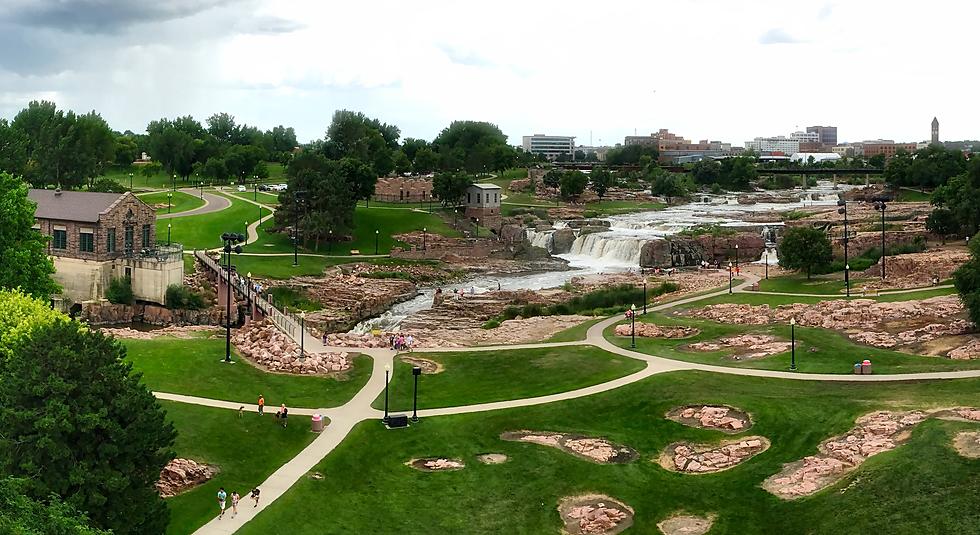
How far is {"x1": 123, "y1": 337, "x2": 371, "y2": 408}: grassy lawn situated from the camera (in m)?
44.0

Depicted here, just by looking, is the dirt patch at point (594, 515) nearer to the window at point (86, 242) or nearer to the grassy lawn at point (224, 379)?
the grassy lawn at point (224, 379)

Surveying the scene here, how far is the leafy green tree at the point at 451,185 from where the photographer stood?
12219 centimetres

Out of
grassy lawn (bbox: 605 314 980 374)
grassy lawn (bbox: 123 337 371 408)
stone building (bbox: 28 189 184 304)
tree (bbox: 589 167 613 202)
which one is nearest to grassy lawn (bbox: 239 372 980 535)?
grassy lawn (bbox: 605 314 980 374)

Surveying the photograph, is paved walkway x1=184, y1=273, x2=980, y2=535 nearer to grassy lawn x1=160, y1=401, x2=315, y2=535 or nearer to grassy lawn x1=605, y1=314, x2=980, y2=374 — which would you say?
grassy lawn x1=160, y1=401, x2=315, y2=535

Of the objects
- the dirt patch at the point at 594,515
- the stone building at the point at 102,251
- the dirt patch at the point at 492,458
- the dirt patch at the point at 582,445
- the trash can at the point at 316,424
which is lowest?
the dirt patch at the point at 594,515

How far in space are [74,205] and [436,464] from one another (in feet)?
164

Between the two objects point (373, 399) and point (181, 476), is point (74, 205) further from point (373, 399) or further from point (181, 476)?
point (181, 476)

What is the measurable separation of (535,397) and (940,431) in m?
18.4

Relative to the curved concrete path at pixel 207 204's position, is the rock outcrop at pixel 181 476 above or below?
below

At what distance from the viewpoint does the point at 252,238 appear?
100125 mm

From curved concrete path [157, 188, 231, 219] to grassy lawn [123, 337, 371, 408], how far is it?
58.0 metres

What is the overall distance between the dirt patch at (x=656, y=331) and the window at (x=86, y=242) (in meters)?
41.9

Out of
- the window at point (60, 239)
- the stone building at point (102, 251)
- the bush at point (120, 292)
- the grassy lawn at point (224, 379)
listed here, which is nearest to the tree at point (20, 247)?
the grassy lawn at point (224, 379)

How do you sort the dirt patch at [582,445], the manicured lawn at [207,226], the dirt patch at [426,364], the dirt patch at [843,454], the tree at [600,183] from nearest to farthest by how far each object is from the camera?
the dirt patch at [843,454] < the dirt patch at [582,445] < the dirt patch at [426,364] < the manicured lawn at [207,226] < the tree at [600,183]
